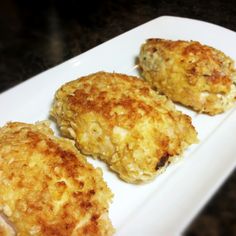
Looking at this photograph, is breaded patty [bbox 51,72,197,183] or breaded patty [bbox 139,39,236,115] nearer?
breaded patty [bbox 51,72,197,183]

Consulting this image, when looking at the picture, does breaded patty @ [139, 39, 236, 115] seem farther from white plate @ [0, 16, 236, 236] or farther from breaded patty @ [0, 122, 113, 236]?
breaded patty @ [0, 122, 113, 236]

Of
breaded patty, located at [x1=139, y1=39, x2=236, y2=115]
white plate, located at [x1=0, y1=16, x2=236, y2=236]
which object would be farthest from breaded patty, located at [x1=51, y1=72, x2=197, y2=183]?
breaded patty, located at [x1=139, y1=39, x2=236, y2=115]

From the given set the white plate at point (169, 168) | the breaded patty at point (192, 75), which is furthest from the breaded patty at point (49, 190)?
the breaded patty at point (192, 75)

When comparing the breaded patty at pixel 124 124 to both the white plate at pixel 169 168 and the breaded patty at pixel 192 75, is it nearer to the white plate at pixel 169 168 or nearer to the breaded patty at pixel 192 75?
the white plate at pixel 169 168

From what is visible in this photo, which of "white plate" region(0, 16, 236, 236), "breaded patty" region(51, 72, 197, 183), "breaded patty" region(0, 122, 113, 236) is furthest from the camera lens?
"breaded patty" region(51, 72, 197, 183)

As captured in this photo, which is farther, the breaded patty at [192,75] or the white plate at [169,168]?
the breaded patty at [192,75]

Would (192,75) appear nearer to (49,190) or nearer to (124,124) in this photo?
(124,124)

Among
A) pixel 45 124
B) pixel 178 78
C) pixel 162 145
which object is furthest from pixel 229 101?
pixel 45 124

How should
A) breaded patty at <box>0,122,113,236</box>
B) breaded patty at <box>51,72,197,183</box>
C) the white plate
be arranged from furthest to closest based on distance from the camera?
breaded patty at <box>51,72,197,183</box>, the white plate, breaded patty at <box>0,122,113,236</box>

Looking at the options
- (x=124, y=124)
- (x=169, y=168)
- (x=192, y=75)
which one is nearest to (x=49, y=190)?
(x=124, y=124)
